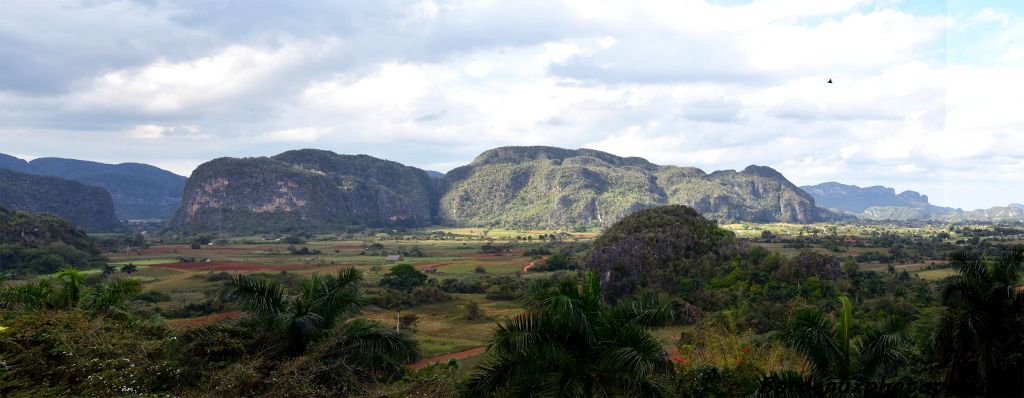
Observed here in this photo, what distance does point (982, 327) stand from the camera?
9812mm

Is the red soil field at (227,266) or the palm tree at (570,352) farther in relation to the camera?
the red soil field at (227,266)

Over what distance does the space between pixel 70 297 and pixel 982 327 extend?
1818 cm

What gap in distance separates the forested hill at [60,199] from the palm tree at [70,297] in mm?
187446

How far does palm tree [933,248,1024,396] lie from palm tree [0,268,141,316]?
53.8 ft

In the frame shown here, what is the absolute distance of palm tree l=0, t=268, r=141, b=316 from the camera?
46.2 feet

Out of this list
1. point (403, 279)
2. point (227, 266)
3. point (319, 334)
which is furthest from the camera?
point (227, 266)

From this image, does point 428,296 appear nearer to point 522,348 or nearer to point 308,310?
point 308,310

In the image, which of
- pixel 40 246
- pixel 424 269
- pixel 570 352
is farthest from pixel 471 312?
pixel 40 246

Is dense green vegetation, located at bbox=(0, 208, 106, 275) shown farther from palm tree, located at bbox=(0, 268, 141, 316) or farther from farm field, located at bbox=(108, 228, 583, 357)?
palm tree, located at bbox=(0, 268, 141, 316)

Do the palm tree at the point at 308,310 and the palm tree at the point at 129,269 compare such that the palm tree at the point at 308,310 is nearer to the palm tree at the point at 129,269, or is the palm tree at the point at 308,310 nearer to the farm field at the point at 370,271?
the farm field at the point at 370,271

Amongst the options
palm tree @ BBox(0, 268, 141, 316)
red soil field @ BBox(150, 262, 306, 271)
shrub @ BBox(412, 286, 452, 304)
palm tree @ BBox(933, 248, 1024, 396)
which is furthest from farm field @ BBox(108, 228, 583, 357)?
palm tree @ BBox(933, 248, 1024, 396)

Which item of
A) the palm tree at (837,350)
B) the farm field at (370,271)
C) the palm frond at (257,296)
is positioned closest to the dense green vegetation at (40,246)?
the farm field at (370,271)

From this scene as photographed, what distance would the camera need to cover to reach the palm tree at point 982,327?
9.30 meters

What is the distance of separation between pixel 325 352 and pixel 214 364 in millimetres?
2028
